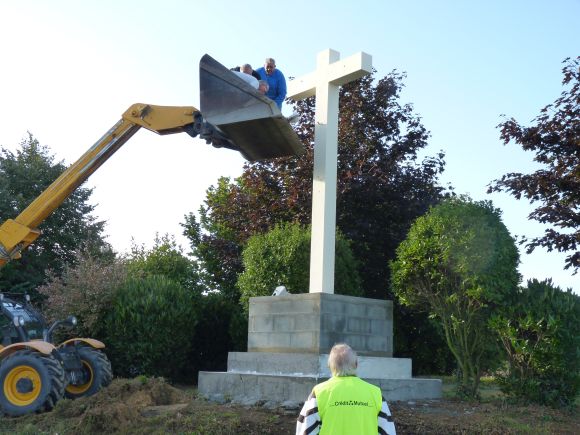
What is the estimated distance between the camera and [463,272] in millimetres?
10492

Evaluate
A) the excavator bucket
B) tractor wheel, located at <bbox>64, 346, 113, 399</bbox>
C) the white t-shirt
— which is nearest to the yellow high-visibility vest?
the excavator bucket

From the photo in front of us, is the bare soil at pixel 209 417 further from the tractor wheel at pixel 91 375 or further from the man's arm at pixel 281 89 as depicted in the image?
Answer: the man's arm at pixel 281 89

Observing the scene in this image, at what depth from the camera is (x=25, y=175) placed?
973 inches

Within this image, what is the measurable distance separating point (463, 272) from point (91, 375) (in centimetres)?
609

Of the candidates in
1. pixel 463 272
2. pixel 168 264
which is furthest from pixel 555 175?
pixel 168 264

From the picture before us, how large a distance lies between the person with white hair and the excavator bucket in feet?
17.3

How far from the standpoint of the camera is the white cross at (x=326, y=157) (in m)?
9.70

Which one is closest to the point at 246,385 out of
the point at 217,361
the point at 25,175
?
the point at 217,361

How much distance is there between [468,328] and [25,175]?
1872 cm

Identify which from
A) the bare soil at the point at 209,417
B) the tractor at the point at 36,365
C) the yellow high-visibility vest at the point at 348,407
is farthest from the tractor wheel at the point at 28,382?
the yellow high-visibility vest at the point at 348,407

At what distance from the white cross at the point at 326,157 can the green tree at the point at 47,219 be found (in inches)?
570

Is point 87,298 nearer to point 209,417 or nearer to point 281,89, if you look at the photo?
point 281,89

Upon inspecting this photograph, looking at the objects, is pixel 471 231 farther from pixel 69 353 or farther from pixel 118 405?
pixel 69 353

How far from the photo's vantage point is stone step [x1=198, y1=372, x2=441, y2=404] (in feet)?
28.4
